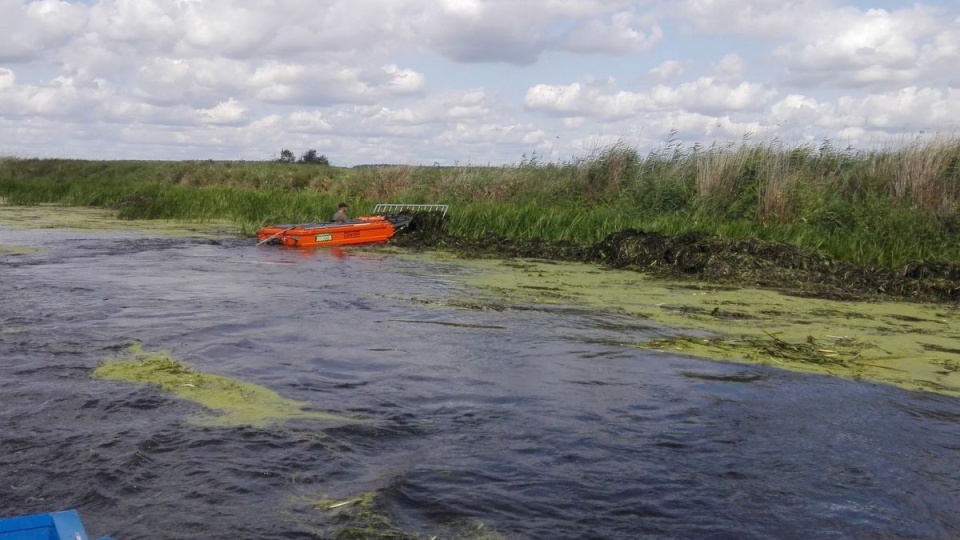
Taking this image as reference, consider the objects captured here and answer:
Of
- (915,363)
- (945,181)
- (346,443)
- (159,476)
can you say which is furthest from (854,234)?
(159,476)

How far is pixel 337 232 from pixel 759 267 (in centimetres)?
762

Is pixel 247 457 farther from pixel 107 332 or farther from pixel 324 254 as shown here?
pixel 324 254

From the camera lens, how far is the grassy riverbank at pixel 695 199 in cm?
1398

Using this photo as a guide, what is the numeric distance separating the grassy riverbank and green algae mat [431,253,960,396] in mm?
2814

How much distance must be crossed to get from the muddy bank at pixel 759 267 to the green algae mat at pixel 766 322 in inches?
18.0

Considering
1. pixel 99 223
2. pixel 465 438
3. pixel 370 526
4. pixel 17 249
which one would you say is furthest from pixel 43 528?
pixel 99 223

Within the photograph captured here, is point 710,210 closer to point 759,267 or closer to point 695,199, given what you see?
point 695,199

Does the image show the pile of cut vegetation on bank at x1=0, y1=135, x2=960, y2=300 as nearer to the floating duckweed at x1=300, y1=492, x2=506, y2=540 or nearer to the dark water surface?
the dark water surface

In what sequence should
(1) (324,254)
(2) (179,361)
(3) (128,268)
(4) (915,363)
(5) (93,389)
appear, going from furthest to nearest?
(1) (324,254) → (3) (128,268) → (4) (915,363) → (2) (179,361) → (5) (93,389)

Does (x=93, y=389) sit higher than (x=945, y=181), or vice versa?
(x=945, y=181)

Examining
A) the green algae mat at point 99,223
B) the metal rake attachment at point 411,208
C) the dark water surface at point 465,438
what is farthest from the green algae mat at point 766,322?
the green algae mat at point 99,223

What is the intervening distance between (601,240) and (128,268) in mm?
7592

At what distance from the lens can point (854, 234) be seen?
14086 millimetres

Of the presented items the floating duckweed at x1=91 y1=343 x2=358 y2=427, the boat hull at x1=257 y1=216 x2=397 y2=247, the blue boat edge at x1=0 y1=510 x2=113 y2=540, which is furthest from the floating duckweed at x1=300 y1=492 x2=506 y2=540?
the boat hull at x1=257 y1=216 x2=397 y2=247
